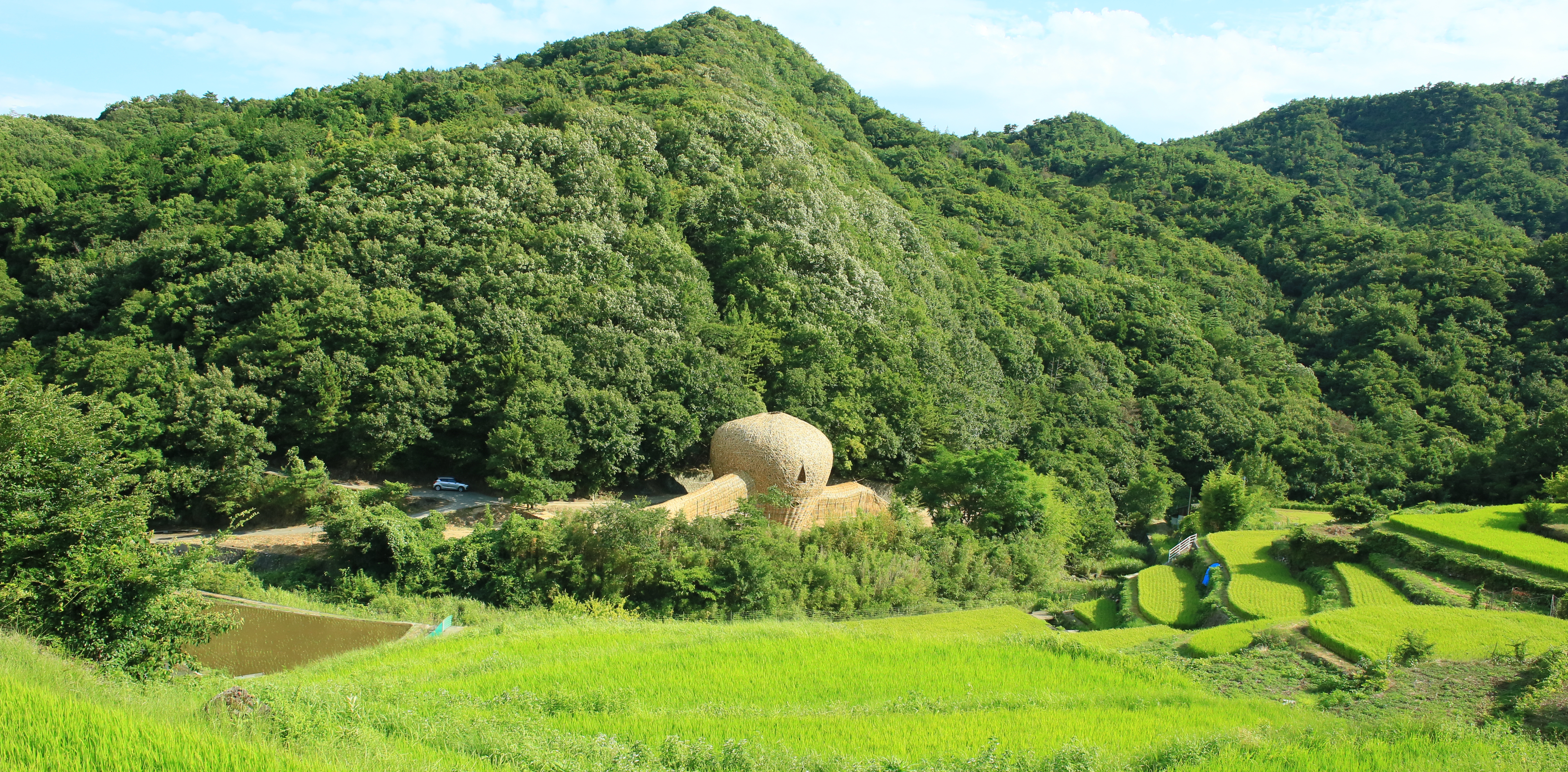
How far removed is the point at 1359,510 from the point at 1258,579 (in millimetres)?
8694

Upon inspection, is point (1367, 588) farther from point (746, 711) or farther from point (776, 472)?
point (746, 711)

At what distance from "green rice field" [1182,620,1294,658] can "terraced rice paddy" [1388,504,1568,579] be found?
7.53 metres

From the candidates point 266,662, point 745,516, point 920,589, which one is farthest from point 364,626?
point 920,589

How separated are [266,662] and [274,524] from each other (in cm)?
1227

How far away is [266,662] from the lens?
648 inches

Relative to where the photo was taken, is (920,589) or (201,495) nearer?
(920,589)

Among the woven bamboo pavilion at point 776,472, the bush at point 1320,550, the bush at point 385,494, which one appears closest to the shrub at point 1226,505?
the bush at point 1320,550

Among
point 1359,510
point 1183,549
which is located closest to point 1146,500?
point 1183,549

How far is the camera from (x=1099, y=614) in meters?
21.0

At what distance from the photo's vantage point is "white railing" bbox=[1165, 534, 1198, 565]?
26531 millimetres

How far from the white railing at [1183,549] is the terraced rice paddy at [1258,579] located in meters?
1.42

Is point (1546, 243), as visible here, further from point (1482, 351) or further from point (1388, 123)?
Answer: point (1388, 123)

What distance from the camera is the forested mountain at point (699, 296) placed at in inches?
1185

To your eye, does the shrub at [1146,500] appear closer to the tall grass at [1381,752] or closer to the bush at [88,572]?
the tall grass at [1381,752]
